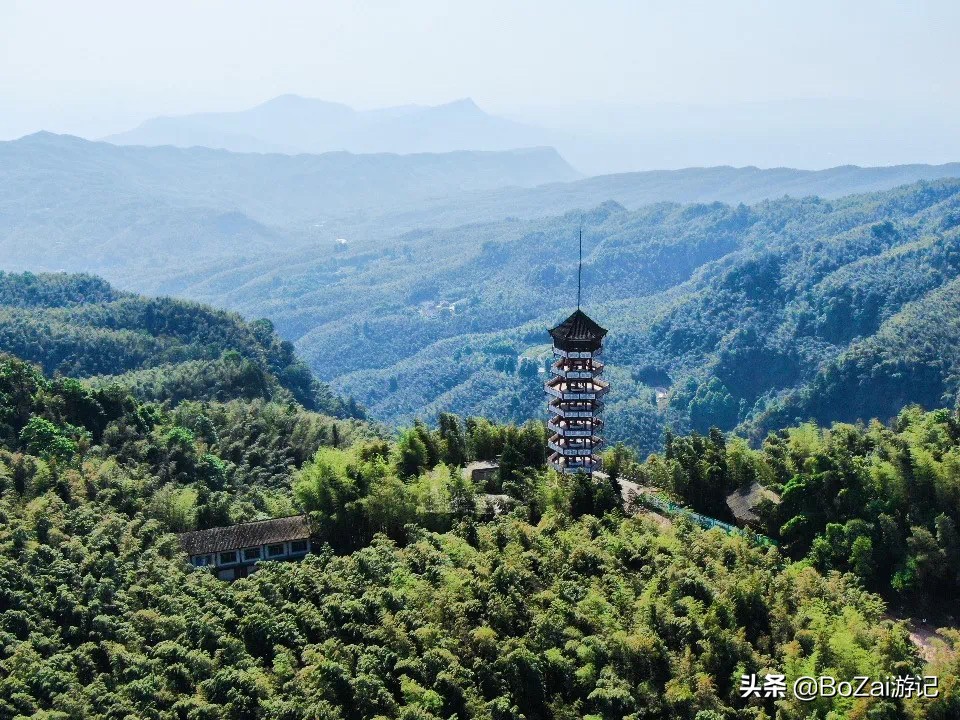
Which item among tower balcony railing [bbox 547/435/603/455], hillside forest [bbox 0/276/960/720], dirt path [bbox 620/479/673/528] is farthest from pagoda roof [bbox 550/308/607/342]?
dirt path [bbox 620/479/673/528]

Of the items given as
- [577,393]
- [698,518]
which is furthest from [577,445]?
[698,518]

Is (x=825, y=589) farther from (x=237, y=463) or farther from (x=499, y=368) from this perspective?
(x=499, y=368)

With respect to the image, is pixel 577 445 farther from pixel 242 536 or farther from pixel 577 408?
pixel 242 536

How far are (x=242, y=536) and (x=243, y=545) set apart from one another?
595mm

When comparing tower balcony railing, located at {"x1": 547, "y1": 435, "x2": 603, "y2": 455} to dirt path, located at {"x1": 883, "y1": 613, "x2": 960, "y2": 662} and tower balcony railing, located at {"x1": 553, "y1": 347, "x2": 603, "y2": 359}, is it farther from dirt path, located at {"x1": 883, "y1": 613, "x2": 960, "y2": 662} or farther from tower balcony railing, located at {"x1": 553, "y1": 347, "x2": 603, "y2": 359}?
dirt path, located at {"x1": 883, "y1": 613, "x2": 960, "y2": 662}

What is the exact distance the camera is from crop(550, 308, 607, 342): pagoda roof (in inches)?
1618

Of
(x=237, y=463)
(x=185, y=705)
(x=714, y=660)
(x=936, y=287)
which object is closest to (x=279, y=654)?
(x=185, y=705)

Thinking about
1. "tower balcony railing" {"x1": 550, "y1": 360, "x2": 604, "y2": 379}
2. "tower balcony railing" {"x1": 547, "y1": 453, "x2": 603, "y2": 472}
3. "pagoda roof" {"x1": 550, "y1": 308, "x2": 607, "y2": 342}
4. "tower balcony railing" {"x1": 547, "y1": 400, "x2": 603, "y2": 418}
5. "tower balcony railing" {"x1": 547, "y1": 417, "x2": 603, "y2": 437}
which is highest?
"pagoda roof" {"x1": 550, "y1": 308, "x2": 607, "y2": 342}

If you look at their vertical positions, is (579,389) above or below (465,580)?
above

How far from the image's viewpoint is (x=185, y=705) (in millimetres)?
27656

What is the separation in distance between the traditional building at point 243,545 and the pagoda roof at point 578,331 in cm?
1188

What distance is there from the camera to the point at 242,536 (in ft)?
123

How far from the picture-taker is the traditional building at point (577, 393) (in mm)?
41312

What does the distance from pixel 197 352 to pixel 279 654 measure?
64133mm
